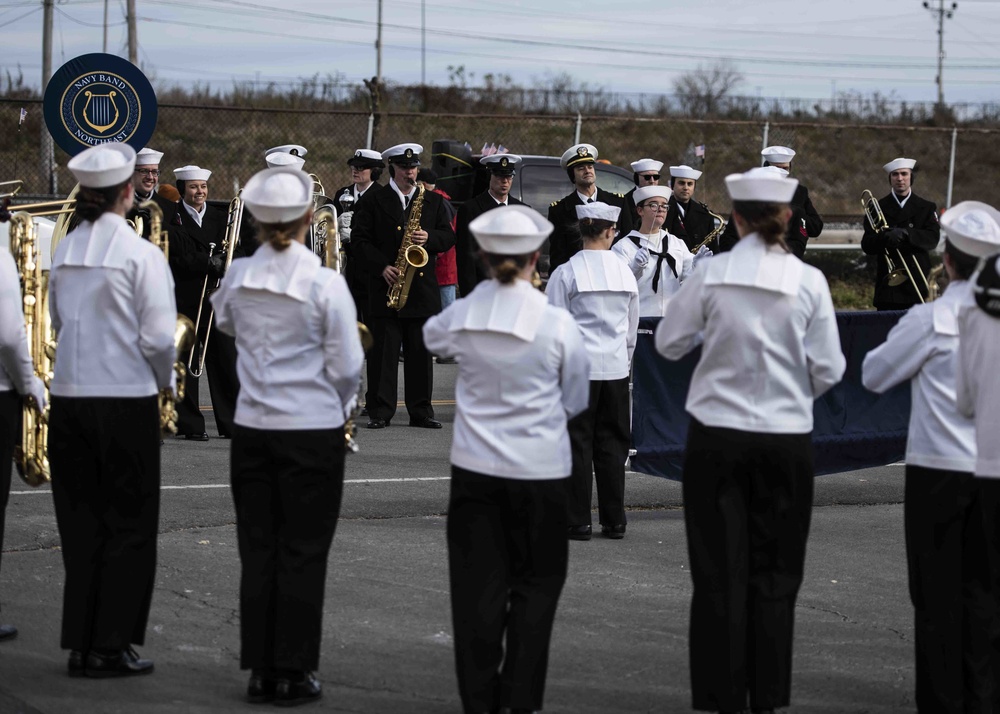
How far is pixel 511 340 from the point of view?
516 cm

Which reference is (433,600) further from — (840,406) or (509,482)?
(840,406)

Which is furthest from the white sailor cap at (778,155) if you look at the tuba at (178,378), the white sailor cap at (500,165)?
the tuba at (178,378)

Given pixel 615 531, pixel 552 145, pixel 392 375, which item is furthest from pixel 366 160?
pixel 552 145

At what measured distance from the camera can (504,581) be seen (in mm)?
5191

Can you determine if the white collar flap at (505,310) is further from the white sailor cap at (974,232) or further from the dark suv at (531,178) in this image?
the dark suv at (531,178)

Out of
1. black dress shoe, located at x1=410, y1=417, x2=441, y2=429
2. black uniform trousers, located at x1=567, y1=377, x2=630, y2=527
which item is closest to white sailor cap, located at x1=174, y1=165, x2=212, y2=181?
black dress shoe, located at x1=410, y1=417, x2=441, y2=429

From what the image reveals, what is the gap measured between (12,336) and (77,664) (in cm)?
128

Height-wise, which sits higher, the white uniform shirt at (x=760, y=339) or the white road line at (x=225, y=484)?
the white uniform shirt at (x=760, y=339)

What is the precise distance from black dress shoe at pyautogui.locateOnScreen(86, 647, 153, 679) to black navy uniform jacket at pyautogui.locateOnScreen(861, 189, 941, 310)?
348 inches

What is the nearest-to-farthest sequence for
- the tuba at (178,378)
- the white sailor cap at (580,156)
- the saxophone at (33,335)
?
the tuba at (178,378) < the saxophone at (33,335) < the white sailor cap at (580,156)

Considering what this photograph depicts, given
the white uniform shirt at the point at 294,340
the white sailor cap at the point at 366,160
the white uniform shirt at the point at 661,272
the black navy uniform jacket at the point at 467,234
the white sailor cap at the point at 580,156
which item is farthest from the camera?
the white sailor cap at the point at 366,160

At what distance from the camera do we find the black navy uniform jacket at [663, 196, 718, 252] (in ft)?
39.6

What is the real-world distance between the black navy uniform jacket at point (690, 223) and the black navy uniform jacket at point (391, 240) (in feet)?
5.91

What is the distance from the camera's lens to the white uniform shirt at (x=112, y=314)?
5.61 meters
